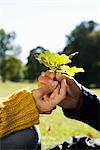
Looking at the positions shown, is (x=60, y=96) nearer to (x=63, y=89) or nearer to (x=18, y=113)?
(x=63, y=89)

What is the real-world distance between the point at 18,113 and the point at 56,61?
0.20 metres

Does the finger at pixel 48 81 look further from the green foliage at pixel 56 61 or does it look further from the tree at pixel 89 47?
the tree at pixel 89 47

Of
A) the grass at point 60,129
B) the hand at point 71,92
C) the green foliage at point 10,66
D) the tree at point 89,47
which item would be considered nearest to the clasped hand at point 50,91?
the hand at point 71,92

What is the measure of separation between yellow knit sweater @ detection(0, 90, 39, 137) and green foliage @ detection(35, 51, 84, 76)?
108 millimetres

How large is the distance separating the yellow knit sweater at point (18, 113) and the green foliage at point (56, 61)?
11cm

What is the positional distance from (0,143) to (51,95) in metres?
0.20

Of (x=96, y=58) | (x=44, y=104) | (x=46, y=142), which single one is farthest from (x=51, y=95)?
(x=96, y=58)

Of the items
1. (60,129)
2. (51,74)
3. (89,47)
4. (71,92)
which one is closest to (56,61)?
(51,74)

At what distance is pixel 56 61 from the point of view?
1225 mm

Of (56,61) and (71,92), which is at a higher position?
(56,61)

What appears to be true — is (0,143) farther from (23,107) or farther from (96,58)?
(96,58)

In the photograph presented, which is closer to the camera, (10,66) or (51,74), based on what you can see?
(51,74)

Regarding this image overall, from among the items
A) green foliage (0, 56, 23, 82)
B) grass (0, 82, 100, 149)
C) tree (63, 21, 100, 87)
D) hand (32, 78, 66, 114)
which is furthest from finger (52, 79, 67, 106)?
green foliage (0, 56, 23, 82)

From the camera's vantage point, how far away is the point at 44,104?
115cm
